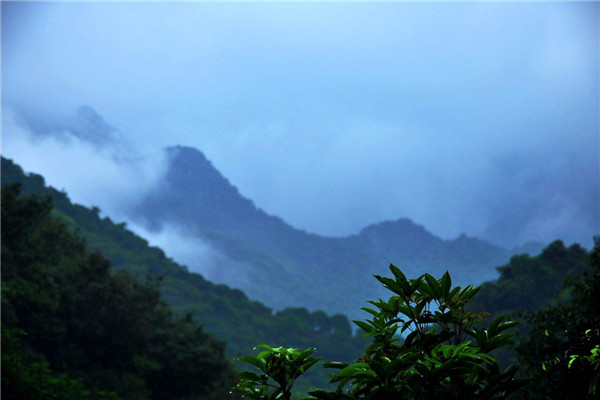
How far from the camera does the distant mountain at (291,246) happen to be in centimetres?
15812

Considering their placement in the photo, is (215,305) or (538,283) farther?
(215,305)

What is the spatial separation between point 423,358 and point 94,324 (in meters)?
23.1

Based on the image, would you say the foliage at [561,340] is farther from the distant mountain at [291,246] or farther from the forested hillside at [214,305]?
the distant mountain at [291,246]

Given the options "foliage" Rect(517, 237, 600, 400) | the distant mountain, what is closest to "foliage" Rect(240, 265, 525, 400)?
"foliage" Rect(517, 237, 600, 400)

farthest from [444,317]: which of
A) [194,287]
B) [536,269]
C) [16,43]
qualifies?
[16,43]

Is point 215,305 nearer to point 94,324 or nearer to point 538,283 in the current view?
point 538,283

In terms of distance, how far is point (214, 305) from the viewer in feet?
222

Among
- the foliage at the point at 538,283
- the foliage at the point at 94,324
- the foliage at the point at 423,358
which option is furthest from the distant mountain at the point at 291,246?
the foliage at the point at 423,358

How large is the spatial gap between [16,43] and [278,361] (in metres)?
189

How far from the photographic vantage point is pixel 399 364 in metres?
2.25

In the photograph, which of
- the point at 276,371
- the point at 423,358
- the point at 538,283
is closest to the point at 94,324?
the point at 276,371

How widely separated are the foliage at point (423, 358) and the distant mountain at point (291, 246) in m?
149

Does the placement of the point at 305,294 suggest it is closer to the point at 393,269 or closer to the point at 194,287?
the point at 194,287

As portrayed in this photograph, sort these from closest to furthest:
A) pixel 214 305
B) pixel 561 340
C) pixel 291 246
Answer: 1. pixel 561 340
2. pixel 214 305
3. pixel 291 246
